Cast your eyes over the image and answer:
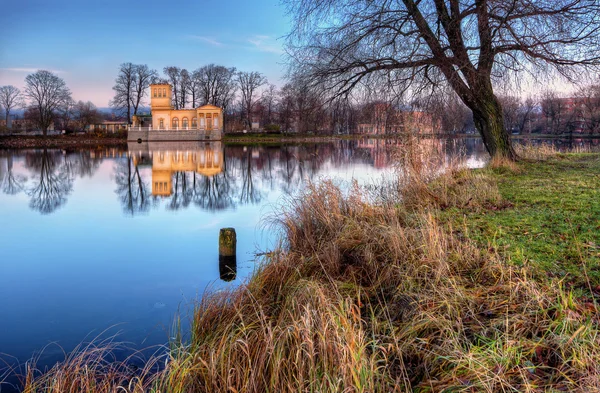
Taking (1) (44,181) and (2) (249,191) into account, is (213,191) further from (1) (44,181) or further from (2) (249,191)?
(1) (44,181)

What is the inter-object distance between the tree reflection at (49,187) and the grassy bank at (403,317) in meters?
11.3

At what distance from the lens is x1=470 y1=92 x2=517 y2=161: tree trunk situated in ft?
47.2

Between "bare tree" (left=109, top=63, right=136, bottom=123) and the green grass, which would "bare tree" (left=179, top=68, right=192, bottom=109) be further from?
the green grass

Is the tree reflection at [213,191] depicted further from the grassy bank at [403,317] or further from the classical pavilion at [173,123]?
the classical pavilion at [173,123]

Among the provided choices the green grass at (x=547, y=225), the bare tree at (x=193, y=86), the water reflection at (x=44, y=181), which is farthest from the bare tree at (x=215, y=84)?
the green grass at (x=547, y=225)

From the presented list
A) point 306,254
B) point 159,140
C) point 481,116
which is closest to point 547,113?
point 159,140

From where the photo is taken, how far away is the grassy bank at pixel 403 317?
3332mm

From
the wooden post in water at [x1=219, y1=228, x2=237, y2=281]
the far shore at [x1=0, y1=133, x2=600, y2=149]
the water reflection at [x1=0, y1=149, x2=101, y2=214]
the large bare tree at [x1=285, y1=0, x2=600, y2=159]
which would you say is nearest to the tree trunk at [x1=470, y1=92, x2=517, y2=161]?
the large bare tree at [x1=285, y1=0, x2=600, y2=159]

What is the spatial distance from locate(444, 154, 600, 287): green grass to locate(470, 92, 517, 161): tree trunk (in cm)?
370

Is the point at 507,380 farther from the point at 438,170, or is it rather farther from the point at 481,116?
the point at 481,116

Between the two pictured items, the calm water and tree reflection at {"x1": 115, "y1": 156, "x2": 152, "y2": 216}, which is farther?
tree reflection at {"x1": 115, "y1": 156, "x2": 152, "y2": 216}

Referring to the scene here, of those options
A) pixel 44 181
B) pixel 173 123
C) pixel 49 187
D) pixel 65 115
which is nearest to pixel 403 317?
pixel 49 187

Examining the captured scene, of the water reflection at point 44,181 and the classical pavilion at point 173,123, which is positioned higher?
the classical pavilion at point 173,123

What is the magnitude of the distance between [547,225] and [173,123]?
71.5 m
